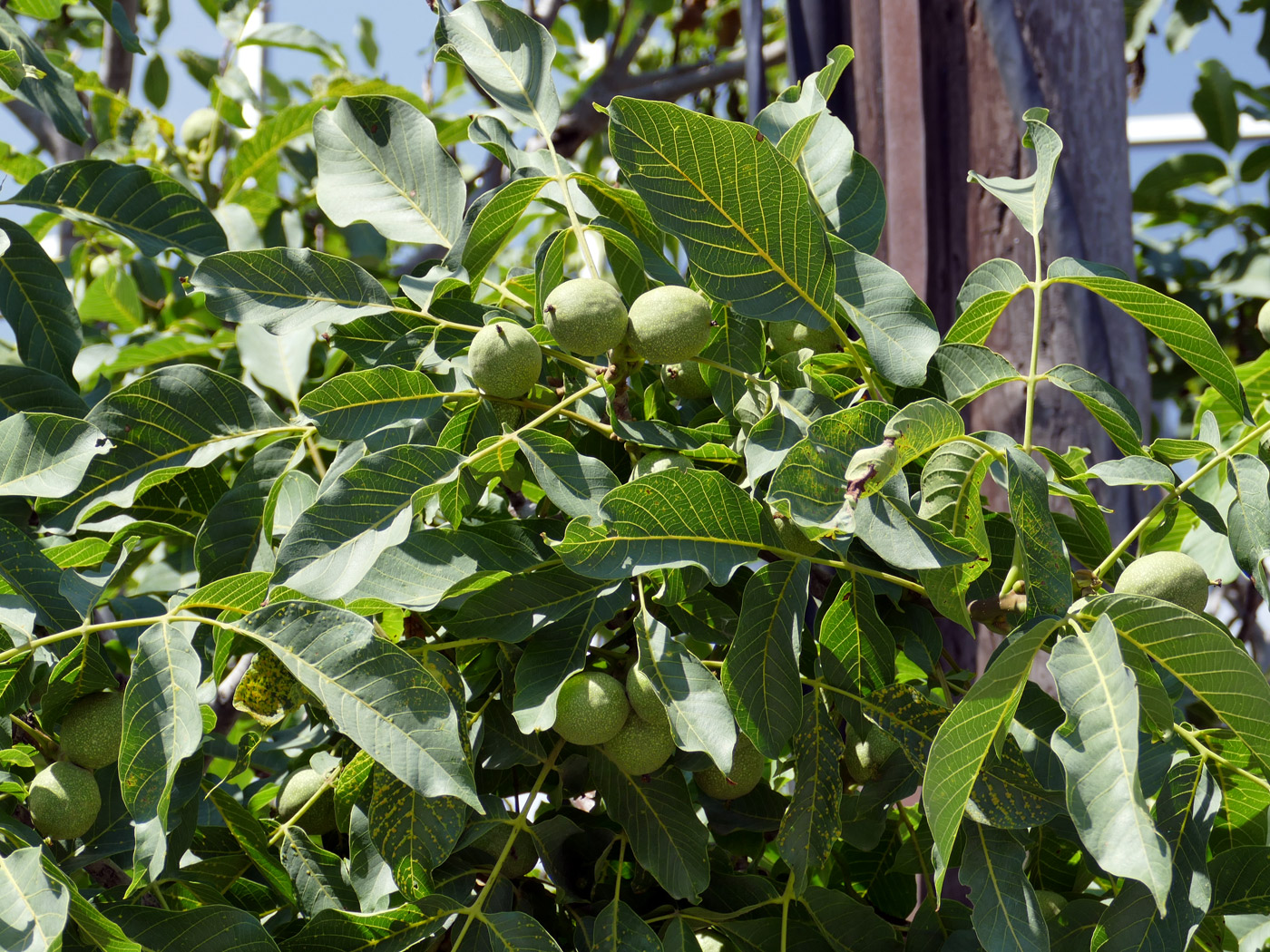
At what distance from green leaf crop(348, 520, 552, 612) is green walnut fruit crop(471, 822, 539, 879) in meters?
0.18

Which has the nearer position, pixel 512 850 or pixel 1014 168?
pixel 512 850

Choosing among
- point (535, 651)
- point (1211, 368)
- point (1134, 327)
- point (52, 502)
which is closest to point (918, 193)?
point (1134, 327)

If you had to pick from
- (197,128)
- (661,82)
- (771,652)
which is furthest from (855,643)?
(661,82)

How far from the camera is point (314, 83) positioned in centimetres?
235

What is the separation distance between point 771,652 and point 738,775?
131mm

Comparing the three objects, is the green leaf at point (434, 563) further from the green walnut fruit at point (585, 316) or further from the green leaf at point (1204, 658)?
the green leaf at point (1204, 658)

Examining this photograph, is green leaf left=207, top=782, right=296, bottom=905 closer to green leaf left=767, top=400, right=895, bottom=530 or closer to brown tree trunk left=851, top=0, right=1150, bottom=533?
green leaf left=767, top=400, right=895, bottom=530

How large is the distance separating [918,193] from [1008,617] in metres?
0.93

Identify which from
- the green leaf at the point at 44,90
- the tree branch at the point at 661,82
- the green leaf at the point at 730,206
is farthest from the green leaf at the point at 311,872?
the tree branch at the point at 661,82

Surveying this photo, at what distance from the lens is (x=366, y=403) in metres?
0.70

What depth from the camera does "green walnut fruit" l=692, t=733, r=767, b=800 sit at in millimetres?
705

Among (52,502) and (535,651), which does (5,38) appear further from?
(535,651)

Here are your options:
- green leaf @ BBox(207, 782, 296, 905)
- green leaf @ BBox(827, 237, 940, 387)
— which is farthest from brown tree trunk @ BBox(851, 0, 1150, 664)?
green leaf @ BBox(207, 782, 296, 905)

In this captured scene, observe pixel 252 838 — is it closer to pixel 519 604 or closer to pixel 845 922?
pixel 519 604
